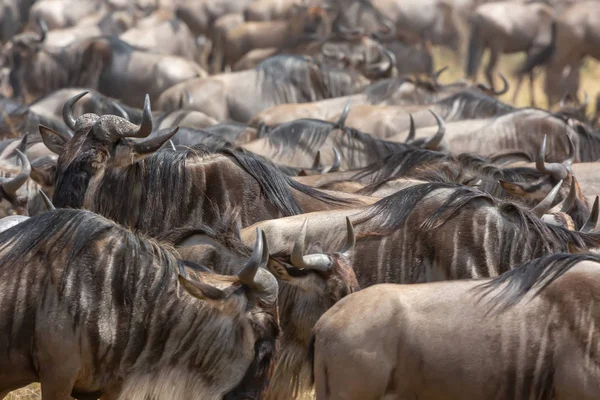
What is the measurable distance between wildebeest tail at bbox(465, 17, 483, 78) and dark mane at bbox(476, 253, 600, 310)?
19928 mm

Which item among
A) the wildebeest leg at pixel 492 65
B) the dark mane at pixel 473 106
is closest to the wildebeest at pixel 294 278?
the dark mane at pixel 473 106


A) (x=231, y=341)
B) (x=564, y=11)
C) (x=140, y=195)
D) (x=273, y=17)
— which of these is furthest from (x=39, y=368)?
(x=273, y=17)

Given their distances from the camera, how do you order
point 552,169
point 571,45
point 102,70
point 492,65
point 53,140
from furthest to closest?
point 492,65 → point 571,45 → point 102,70 → point 552,169 → point 53,140

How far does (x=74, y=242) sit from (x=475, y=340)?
5.27 ft

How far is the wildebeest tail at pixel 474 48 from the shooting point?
23531mm

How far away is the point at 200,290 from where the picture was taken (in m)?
4.16

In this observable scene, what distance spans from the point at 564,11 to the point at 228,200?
17.2 m

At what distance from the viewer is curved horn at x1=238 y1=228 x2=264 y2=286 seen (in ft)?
13.5

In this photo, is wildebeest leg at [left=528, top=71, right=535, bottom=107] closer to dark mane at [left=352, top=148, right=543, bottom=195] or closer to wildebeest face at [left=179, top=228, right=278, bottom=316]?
dark mane at [left=352, top=148, right=543, bottom=195]

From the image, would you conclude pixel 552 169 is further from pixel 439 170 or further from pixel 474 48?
pixel 474 48

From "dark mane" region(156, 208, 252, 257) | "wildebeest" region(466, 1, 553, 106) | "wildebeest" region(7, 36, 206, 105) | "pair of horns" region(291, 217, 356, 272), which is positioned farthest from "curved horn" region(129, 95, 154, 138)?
"wildebeest" region(466, 1, 553, 106)

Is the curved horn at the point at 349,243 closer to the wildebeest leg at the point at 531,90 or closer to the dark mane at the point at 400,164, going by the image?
the dark mane at the point at 400,164

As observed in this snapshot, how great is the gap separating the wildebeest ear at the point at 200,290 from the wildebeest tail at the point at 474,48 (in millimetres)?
20066

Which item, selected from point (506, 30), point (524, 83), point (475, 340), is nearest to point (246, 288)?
point (475, 340)
